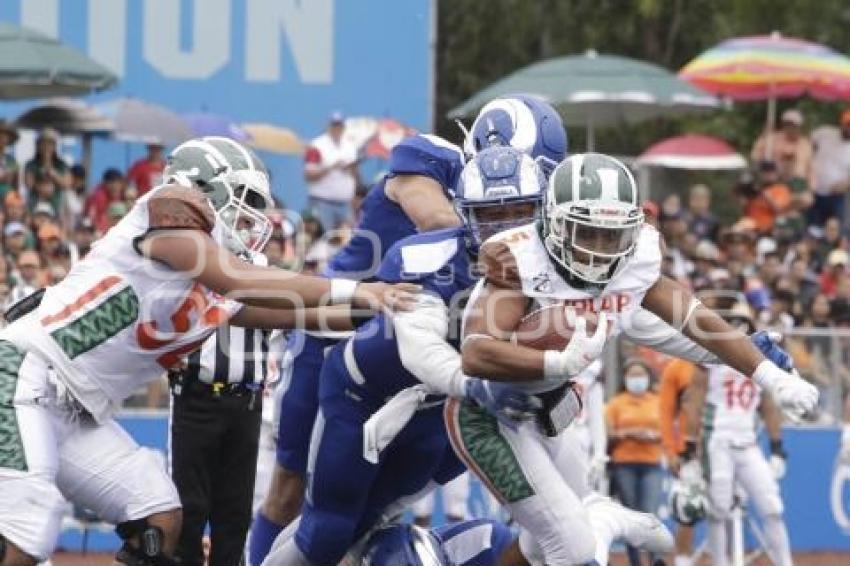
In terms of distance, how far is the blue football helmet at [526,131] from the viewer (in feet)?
29.8

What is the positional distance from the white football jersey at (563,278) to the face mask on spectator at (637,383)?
681 centimetres

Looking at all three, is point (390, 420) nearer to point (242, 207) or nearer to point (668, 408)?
point (242, 207)

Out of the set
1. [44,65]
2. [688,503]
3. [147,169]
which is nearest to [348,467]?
[688,503]

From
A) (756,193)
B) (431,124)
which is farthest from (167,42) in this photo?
(756,193)

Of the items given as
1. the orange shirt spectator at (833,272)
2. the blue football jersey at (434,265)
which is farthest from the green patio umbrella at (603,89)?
the blue football jersey at (434,265)

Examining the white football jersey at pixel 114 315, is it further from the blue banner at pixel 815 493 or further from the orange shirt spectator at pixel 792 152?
the orange shirt spectator at pixel 792 152

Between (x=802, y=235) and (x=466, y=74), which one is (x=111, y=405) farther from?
(x=466, y=74)

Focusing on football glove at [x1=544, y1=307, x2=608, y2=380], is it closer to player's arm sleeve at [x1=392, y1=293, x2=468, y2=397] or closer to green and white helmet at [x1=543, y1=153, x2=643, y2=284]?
green and white helmet at [x1=543, y1=153, x2=643, y2=284]

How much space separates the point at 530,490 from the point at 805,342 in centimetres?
780

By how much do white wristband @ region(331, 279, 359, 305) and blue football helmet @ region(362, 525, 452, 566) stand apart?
1178 millimetres

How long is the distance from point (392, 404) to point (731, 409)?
5.92 m

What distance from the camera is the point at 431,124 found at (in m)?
19.9

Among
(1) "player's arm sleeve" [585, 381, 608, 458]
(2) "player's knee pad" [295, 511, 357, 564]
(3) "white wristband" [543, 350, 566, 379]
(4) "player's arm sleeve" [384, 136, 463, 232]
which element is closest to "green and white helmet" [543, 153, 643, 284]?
(3) "white wristband" [543, 350, 566, 379]

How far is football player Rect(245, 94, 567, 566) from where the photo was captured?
9125mm
